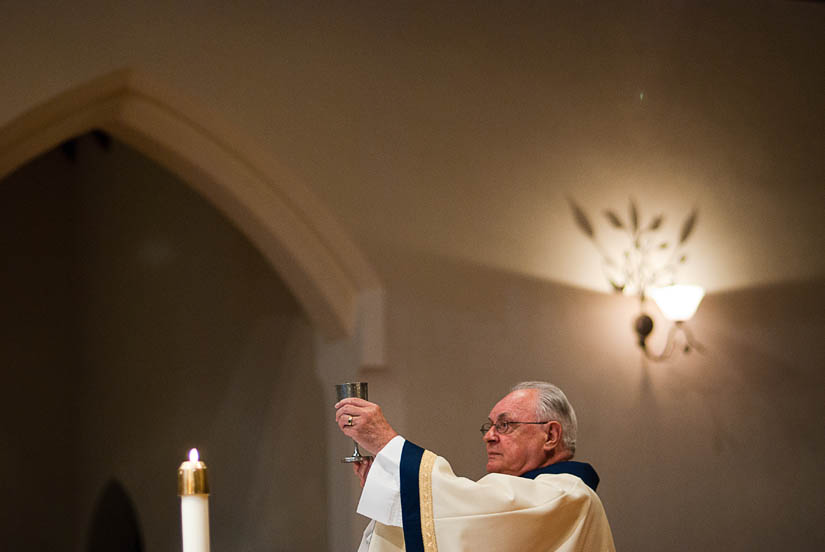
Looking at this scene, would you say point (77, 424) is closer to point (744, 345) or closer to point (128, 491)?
point (128, 491)

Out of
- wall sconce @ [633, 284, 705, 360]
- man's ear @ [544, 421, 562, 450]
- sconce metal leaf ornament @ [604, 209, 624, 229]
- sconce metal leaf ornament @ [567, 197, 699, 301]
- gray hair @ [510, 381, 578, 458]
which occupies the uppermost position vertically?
sconce metal leaf ornament @ [604, 209, 624, 229]

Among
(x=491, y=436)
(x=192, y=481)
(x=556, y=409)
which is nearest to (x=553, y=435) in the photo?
(x=556, y=409)

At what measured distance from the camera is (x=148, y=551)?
7758 millimetres

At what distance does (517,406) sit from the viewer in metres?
3.15

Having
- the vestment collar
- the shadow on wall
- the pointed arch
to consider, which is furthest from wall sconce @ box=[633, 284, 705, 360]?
the shadow on wall

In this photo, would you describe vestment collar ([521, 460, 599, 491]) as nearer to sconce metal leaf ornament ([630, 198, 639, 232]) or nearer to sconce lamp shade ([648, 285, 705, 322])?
sconce lamp shade ([648, 285, 705, 322])

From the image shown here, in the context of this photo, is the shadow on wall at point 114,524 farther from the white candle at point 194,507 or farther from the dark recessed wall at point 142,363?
the white candle at point 194,507

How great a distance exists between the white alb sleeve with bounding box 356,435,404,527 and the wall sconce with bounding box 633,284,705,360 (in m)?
2.48

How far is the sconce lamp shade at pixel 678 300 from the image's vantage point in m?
4.91

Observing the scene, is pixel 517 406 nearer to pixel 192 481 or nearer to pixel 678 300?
pixel 192 481

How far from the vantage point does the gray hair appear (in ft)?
10.3

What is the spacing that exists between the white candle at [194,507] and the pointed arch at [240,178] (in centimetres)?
307

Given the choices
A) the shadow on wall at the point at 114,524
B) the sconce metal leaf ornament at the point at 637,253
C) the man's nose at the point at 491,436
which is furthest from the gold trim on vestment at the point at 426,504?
the shadow on wall at the point at 114,524

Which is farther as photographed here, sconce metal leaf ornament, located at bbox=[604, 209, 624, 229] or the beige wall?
sconce metal leaf ornament, located at bbox=[604, 209, 624, 229]
